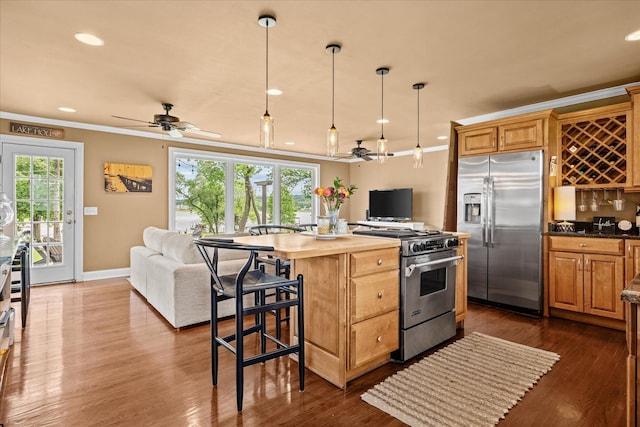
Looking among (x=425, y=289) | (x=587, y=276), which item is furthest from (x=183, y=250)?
(x=587, y=276)

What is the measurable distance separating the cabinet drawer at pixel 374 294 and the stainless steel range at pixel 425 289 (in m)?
0.08

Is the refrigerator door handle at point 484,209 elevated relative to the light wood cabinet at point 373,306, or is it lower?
elevated

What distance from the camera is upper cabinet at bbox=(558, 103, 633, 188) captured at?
3.49 meters

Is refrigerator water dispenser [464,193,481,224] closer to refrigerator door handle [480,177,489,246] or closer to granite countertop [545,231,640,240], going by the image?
refrigerator door handle [480,177,489,246]

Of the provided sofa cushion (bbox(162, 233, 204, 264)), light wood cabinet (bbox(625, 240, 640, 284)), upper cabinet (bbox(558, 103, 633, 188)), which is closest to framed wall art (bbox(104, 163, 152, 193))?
sofa cushion (bbox(162, 233, 204, 264))

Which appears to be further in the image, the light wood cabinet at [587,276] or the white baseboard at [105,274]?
the white baseboard at [105,274]

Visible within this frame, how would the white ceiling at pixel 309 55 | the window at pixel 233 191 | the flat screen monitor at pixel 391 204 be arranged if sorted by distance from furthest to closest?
the flat screen monitor at pixel 391 204
the window at pixel 233 191
the white ceiling at pixel 309 55

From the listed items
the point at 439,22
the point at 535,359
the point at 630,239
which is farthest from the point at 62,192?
the point at 630,239

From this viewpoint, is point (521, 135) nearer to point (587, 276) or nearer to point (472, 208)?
point (472, 208)

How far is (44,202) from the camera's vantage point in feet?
16.9

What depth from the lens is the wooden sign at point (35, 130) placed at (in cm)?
489

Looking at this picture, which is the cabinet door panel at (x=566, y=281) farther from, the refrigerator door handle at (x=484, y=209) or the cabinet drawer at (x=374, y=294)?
the cabinet drawer at (x=374, y=294)

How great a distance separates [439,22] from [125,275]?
587cm

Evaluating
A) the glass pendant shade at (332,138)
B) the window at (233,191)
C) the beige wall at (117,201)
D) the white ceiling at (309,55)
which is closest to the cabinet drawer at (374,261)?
the glass pendant shade at (332,138)
